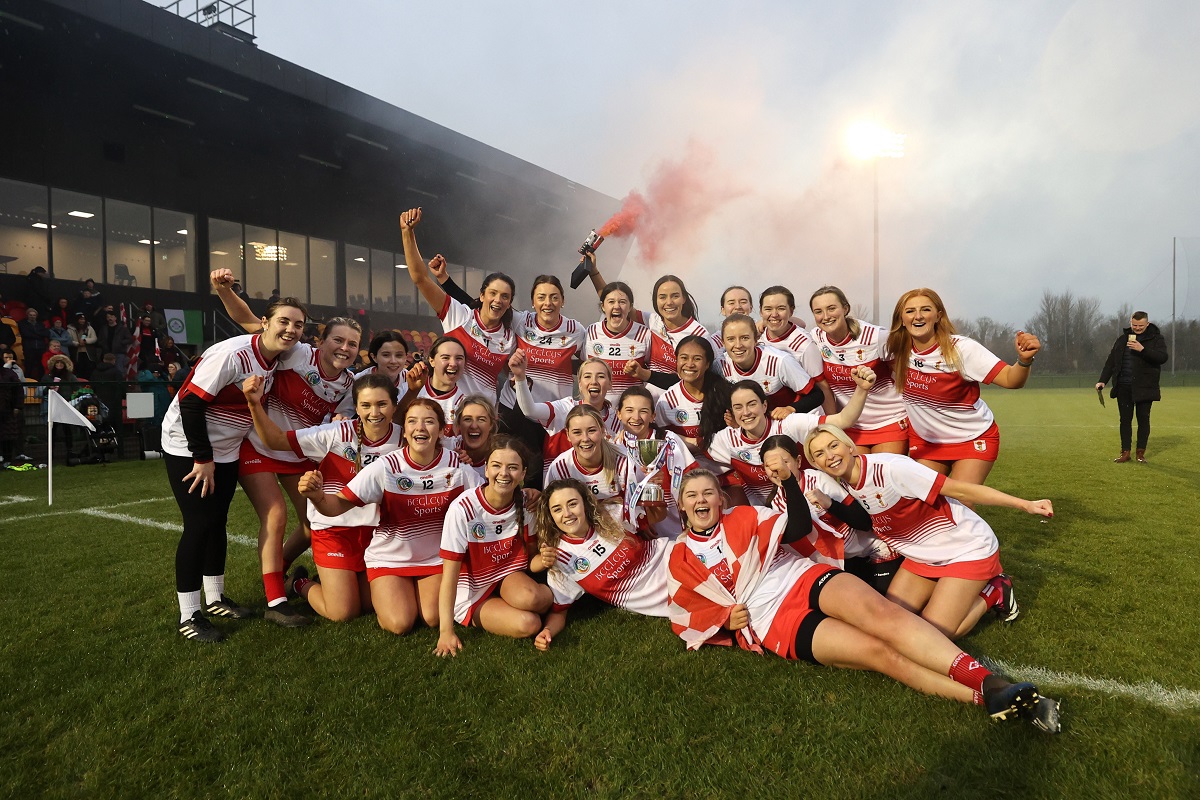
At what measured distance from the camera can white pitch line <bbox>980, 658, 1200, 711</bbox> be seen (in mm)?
2596

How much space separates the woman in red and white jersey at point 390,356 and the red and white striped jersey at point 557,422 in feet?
3.13

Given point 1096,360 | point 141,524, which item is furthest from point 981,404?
point 1096,360

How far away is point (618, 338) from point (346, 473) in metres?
1.98

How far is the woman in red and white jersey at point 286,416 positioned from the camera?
3.81 m

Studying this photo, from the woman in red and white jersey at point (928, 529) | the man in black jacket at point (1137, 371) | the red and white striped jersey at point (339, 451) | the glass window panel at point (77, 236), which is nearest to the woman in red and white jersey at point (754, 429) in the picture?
the woman in red and white jersey at point (928, 529)

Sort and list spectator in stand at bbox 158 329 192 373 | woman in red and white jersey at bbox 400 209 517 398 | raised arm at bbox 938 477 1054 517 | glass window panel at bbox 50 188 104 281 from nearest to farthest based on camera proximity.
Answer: raised arm at bbox 938 477 1054 517 → woman in red and white jersey at bbox 400 209 517 398 → spectator in stand at bbox 158 329 192 373 → glass window panel at bbox 50 188 104 281

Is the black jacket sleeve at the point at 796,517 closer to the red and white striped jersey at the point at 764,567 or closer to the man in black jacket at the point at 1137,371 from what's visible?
the red and white striped jersey at the point at 764,567

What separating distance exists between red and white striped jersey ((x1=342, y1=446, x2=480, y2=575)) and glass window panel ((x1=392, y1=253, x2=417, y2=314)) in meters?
19.1

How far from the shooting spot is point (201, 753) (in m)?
2.43

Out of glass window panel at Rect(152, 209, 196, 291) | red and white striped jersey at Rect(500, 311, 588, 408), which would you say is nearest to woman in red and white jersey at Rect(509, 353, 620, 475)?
red and white striped jersey at Rect(500, 311, 588, 408)

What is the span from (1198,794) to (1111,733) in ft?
1.08

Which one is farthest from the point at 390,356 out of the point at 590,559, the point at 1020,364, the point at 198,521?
the point at 1020,364

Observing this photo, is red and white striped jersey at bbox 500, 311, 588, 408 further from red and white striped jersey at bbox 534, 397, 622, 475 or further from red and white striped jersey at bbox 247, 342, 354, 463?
red and white striped jersey at bbox 247, 342, 354, 463

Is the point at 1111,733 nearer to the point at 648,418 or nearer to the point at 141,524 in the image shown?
the point at 648,418
